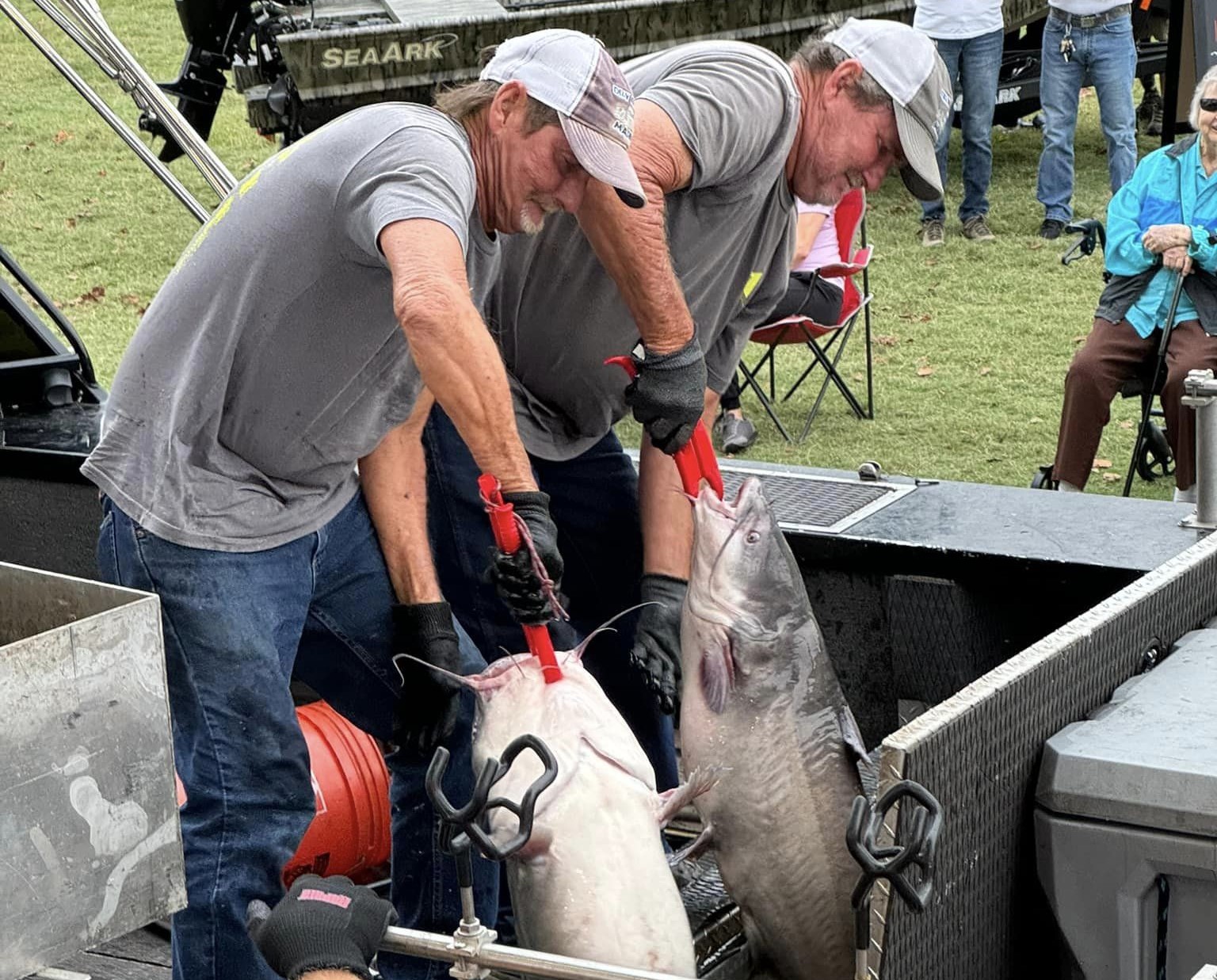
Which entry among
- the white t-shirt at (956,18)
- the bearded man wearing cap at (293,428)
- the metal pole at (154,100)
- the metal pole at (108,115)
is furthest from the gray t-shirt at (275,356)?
the white t-shirt at (956,18)

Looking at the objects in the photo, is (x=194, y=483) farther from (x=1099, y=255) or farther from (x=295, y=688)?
(x=1099, y=255)

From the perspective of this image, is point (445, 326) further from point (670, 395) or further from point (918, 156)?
point (918, 156)

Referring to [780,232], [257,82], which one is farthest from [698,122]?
[257,82]

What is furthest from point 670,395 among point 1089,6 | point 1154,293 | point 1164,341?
point 1089,6

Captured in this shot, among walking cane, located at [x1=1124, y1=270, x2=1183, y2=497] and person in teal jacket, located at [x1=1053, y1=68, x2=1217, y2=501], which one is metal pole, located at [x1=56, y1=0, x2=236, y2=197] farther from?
walking cane, located at [x1=1124, y1=270, x2=1183, y2=497]

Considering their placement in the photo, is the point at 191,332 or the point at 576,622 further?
the point at 576,622

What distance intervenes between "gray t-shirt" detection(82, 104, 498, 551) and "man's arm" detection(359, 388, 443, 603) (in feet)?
0.49

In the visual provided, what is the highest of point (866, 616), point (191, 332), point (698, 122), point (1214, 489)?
point (698, 122)

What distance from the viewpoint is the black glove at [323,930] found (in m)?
2.03

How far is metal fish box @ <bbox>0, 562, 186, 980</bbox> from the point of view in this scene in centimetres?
204

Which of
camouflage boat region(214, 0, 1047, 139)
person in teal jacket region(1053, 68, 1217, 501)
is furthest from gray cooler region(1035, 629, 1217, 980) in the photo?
camouflage boat region(214, 0, 1047, 139)

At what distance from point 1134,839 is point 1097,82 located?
28.6 feet

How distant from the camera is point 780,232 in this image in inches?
127

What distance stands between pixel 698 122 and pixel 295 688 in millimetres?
2122
